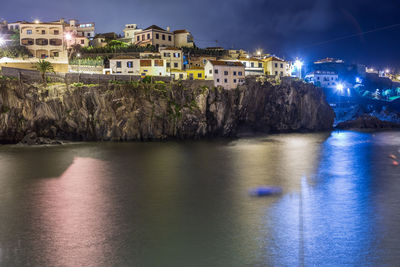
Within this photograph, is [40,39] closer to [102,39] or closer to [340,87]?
[102,39]

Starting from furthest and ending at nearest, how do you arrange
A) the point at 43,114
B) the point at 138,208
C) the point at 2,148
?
the point at 43,114
the point at 2,148
the point at 138,208

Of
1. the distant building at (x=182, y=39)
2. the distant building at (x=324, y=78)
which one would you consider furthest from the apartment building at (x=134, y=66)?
the distant building at (x=324, y=78)

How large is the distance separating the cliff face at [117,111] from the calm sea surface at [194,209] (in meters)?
7.00

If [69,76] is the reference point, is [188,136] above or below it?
below

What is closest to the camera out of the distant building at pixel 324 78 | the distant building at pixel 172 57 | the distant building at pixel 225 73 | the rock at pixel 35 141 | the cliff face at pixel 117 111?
the rock at pixel 35 141

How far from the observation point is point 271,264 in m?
12.9

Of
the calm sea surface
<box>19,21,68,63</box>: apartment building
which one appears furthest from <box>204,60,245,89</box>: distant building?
<box>19,21,68,63</box>: apartment building

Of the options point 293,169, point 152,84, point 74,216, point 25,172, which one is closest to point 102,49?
point 152,84

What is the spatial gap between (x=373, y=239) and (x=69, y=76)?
42919 millimetres

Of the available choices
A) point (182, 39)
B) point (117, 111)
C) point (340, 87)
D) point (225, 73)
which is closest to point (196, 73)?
point (225, 73)

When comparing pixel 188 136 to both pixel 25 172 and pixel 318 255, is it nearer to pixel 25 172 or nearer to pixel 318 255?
pixel 25 172

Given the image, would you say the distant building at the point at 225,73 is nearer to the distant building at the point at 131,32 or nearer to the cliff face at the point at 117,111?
the cliff face at the point at 117,111

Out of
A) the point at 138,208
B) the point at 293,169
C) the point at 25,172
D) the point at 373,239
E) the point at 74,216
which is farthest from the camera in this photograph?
the point at 293,169

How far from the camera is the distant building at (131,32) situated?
72925 mm
